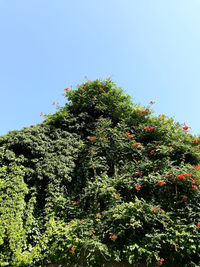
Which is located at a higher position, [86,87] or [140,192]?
[86,87]

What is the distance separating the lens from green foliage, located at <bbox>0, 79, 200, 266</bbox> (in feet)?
14.8

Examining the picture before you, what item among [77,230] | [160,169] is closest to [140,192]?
[160,169]

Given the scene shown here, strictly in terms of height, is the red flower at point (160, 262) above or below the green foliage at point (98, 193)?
below

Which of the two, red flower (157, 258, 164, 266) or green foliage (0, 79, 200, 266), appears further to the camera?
green foliage (0, 79, 200, 266)

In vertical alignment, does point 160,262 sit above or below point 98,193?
below

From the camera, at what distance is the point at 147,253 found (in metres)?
4.24

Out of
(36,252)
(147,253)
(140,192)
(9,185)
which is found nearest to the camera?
(147,253)

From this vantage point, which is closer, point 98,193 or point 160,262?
point 160,262

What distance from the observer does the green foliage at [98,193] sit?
4.50 meters

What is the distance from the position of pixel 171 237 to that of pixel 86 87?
691cm

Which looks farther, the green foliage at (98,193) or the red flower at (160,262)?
the green foliage at (98,193)

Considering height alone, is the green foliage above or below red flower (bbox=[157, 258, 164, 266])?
above

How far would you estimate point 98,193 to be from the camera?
5.70 meters

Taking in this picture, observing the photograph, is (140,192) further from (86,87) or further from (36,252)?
(86,87)
